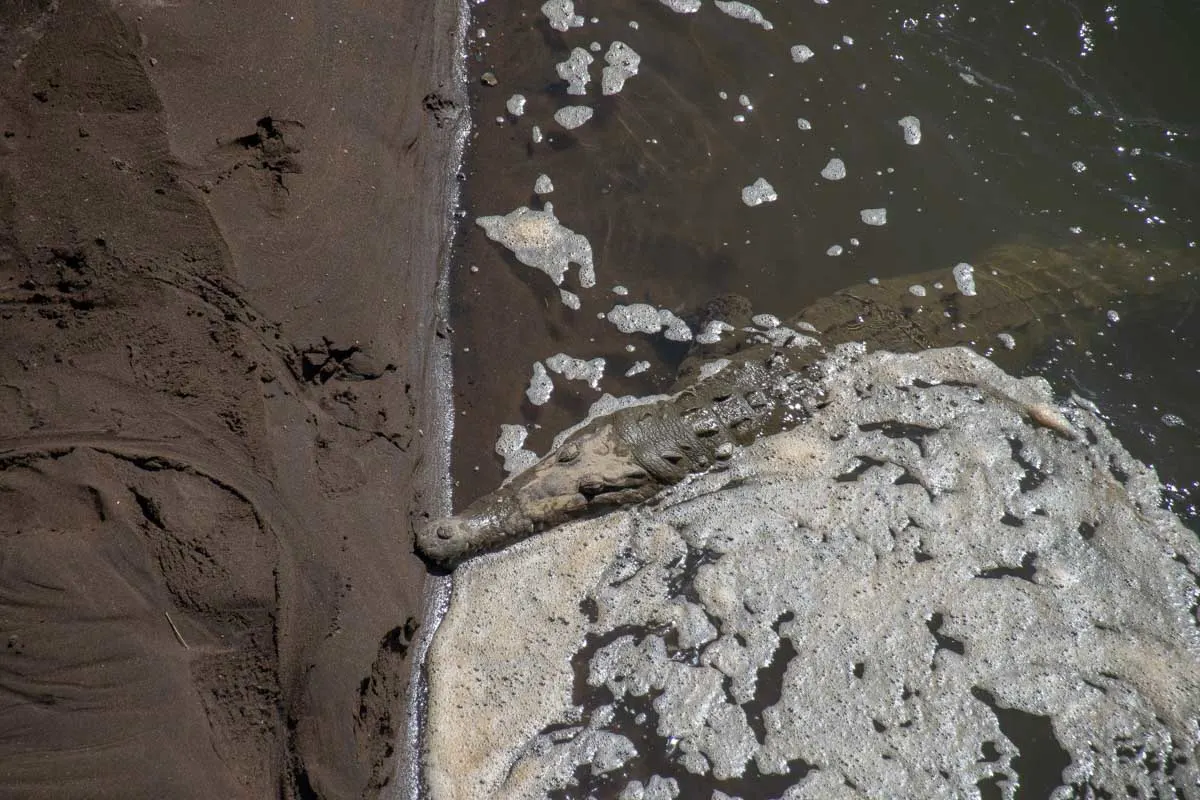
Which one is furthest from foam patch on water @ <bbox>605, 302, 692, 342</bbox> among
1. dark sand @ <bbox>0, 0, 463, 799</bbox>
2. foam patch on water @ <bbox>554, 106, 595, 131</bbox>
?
foam patch on water @ <bbox>554, 106, 595, 131</bbox>

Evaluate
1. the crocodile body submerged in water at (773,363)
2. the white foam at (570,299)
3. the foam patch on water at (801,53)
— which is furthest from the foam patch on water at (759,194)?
the white foam at (570,299)

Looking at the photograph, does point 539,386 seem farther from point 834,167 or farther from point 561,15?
point 561,15

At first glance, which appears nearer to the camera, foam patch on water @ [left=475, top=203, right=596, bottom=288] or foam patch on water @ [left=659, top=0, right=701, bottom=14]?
foam patch on water @ [left=475, top=203, right=596, bottom=288]

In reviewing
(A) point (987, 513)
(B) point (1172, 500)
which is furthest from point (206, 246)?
(B) point (1172, 500)

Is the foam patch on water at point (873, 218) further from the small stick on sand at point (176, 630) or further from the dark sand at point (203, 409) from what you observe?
the small stick on sand at point (176, 630)

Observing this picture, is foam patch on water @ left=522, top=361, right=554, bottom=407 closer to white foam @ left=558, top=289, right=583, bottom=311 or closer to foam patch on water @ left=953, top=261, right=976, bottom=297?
white foam @ left=558, top=289, right=583, bottom=311

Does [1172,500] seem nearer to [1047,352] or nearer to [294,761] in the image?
[1047,352]
